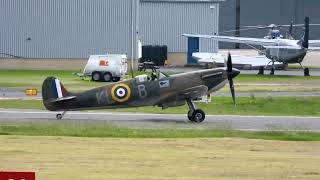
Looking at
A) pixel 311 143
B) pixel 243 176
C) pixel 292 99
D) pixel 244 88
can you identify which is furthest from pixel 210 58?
pixel 243 176

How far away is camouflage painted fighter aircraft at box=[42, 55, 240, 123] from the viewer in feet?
89.6

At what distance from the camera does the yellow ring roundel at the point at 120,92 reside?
2742 centimetres

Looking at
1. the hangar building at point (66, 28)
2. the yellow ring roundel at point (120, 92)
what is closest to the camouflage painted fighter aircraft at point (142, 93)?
the yellow ring roundel at point (120, 92)

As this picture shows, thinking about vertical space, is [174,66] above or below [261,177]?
below

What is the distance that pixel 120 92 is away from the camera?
27.5m

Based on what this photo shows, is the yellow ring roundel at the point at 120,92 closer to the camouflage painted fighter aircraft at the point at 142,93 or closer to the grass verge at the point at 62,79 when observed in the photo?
the camouflage painted fighter aircraft at the point at 142,93

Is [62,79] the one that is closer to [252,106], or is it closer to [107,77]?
[107,77]

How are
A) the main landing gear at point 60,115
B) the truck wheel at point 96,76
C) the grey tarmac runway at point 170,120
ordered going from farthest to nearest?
the truck wheel at point 96,76 → the main landing gear at point 60,115 → the grey tarmac runway at point 170,120

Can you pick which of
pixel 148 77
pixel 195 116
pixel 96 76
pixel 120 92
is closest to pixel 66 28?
pixel 96 76

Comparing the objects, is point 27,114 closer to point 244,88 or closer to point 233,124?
point 233,124

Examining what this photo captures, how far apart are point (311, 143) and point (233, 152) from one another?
334 centimetres

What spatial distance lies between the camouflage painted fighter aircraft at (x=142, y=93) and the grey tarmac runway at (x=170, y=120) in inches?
18.3

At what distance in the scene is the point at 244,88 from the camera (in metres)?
44.9

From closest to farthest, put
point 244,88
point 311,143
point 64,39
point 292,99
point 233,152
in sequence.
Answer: point 233,152 → point 311,143 → point 292,99 → point 244,88 → point 64,39
